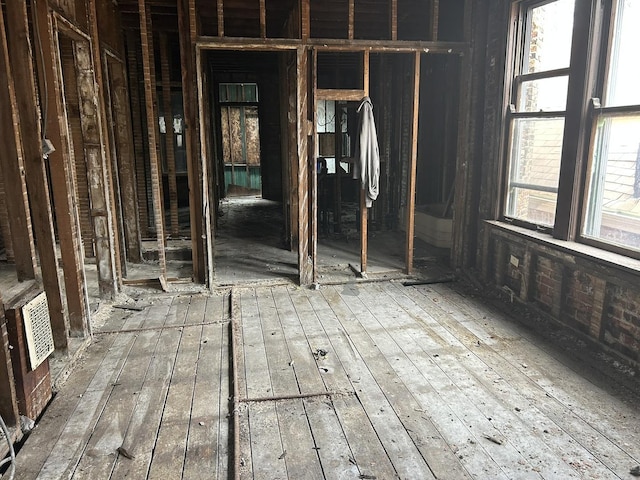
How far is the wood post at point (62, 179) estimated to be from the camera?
329 cm

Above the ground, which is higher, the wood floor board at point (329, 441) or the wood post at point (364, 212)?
the wood post at point (364, 212)

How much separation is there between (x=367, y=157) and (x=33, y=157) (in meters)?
3.24

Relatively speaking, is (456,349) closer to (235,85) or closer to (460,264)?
(460,264)

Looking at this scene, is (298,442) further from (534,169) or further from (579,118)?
(534,169)

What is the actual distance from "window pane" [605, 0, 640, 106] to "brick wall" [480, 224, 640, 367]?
1237mm

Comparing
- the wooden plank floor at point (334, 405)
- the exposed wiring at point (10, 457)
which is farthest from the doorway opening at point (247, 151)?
the exposed wiring at point (10, 457)

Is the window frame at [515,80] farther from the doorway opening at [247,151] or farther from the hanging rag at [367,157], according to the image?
the doorway opening at [247,151]

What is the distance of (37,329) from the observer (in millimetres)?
2707

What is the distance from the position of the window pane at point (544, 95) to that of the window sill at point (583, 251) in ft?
3.71

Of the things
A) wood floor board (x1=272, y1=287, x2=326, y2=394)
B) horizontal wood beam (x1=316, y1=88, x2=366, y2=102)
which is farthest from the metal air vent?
horizontal wood beam (x1=316, y1=88, x2=366, y2=102)

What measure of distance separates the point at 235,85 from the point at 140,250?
7220 millimetres

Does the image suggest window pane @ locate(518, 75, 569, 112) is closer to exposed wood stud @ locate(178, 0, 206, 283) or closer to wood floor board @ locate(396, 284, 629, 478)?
wood floor board @ locate(396, 284, 629, 478)

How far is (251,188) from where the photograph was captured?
12.8 meters

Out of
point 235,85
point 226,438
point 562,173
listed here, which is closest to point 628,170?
point 562,173
